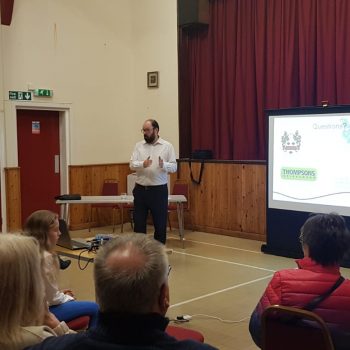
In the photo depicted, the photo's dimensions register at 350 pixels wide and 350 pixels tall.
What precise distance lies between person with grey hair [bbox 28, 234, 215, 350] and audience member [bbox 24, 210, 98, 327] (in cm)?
160

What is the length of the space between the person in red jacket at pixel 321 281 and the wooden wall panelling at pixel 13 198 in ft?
19.4

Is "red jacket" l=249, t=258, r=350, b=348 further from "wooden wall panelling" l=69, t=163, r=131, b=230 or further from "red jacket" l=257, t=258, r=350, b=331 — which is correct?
"wooden wall panelling" l=69, t=163, r=131, b=230

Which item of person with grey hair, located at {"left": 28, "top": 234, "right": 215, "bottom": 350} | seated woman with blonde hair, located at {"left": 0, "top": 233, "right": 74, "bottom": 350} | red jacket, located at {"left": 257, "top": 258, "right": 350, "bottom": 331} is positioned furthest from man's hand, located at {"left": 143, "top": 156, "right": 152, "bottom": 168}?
person with grey hair, located at {"left": 28, "top": 234, "right": 215, "bottom": 350}

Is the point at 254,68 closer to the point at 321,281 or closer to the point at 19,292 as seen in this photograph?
the point at 321,281

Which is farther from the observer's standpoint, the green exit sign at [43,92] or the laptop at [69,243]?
the green exit sign at [43,92]

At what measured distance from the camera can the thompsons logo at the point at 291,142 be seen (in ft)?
19.9

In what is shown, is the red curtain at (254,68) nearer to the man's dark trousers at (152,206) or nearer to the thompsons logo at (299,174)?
the thompsons logo at (299,174)

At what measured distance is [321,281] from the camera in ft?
7.09

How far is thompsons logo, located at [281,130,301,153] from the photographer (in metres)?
6.07

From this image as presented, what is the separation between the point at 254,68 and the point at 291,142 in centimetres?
174

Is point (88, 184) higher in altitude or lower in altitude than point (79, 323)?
higher

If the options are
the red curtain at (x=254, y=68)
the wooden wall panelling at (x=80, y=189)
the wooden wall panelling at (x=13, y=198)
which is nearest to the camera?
the red curtain at (x=254, y=68)

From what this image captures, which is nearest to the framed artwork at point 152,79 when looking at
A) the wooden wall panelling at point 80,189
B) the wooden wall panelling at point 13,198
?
the wooden wall panelling at point 80,189

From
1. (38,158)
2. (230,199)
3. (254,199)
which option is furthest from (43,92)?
(254,199)
